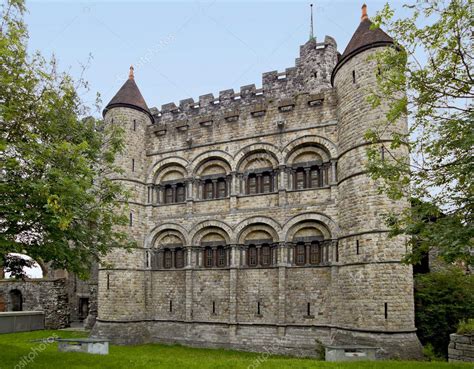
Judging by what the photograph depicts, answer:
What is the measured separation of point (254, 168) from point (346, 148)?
514cm

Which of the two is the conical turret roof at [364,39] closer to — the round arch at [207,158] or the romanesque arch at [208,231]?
the round arch at [207,158]

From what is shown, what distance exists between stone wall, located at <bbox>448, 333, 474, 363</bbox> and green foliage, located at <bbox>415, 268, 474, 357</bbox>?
10.0 ft

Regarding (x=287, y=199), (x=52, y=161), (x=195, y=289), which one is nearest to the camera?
(x=52, y=161)

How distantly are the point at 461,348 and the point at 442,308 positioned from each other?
11.6 feet

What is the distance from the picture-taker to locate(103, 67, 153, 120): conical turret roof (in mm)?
21766

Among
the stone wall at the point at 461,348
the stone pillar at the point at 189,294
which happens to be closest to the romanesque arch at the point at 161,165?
the stone pillar at the point at 189,294

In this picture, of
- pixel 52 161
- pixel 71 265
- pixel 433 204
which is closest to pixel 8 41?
pixel 52 161

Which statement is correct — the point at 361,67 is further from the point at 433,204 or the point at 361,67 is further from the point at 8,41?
the point at 8,41

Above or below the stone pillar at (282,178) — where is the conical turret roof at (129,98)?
above

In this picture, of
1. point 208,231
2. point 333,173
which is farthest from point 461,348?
point 208,231

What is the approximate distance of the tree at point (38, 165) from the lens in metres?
8.52

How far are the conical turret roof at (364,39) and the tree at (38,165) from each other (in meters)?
12.2

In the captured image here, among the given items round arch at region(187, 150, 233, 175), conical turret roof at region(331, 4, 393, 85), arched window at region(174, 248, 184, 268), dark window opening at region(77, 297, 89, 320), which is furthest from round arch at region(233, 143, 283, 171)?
dark window opening at region(77, 297, 89, 320)

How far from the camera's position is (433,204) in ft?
26.5
